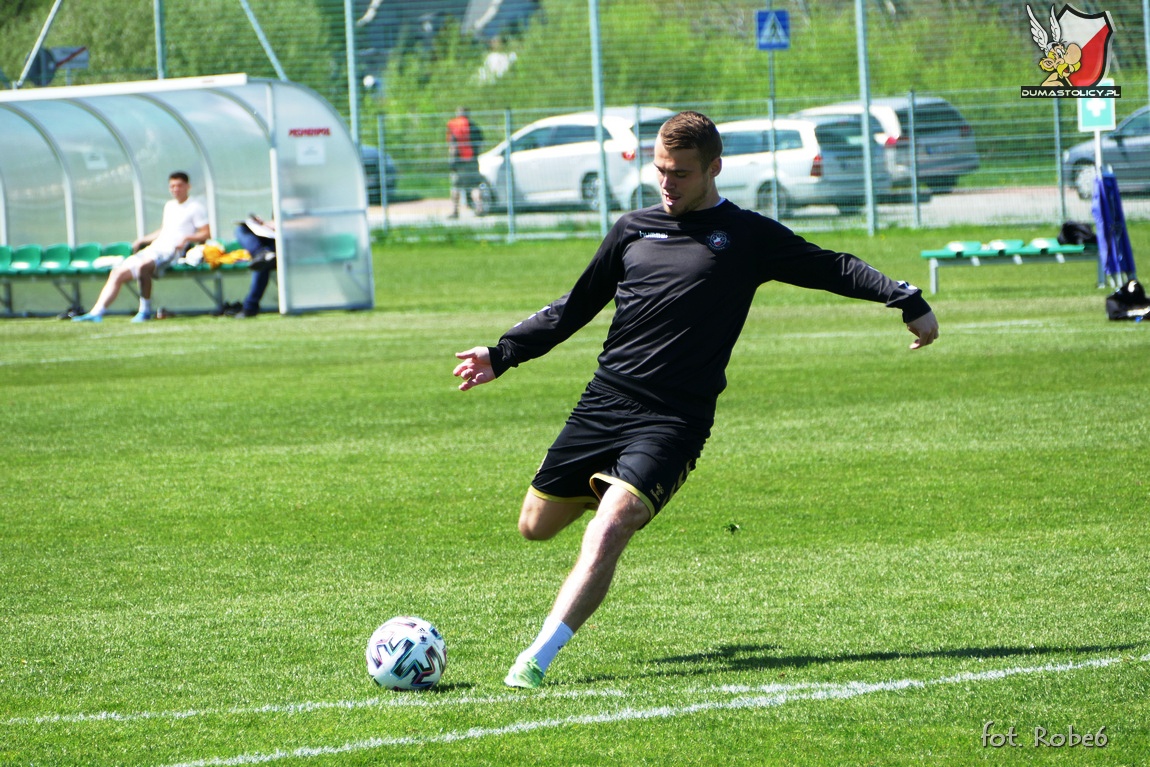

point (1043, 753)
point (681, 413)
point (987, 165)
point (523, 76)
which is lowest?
point (1043, 753)

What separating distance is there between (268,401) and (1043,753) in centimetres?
948

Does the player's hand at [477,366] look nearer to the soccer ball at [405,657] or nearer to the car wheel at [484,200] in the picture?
the soccer ball at [405,657]

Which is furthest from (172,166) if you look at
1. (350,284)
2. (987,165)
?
(987,165)

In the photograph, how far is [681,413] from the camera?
5.54m

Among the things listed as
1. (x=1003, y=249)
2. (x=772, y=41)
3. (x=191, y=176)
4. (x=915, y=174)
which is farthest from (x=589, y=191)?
(x=1003, y=249)

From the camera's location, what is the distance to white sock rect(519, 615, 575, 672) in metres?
5.18

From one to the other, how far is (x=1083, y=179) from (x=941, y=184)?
2703 mm

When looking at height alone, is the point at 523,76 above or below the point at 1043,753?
above

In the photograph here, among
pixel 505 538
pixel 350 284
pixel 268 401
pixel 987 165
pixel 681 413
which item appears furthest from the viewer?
pixel 987 165

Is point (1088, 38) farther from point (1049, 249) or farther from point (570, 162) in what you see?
point (570, 162)

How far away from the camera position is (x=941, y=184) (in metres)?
30.3

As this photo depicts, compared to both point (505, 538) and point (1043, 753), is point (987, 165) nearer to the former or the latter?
point (505, 538)

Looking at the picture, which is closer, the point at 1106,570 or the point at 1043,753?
the point at 1043,753

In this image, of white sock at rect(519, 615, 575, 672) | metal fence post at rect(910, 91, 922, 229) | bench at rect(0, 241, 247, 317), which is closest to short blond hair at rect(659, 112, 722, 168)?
white sock at rect(519, 615, 575, 672)
